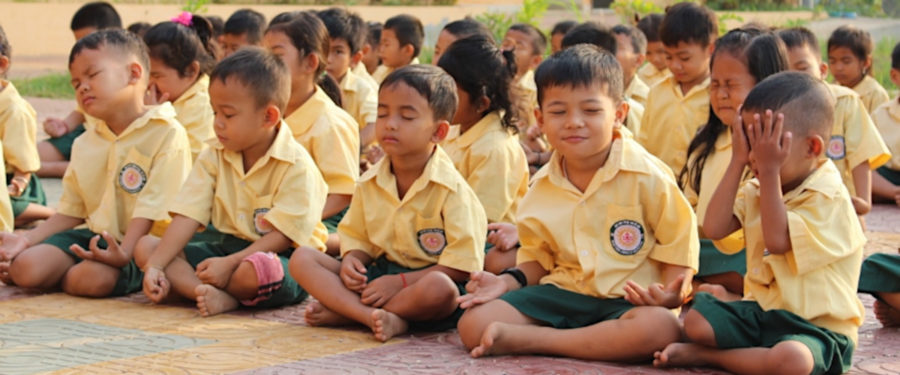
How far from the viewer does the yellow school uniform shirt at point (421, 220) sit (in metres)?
4.06

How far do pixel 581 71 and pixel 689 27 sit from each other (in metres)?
2.32

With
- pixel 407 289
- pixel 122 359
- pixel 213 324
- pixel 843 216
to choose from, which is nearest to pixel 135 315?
pixel 213 324

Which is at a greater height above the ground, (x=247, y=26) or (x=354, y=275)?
(x=247, y=26)

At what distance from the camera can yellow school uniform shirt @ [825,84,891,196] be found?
5.24 meters

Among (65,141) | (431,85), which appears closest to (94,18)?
(65,141)

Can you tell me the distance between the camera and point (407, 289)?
3.93 m

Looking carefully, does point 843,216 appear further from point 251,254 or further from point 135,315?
point 135,315

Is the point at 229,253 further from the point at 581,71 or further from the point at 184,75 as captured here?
the point at 581,71

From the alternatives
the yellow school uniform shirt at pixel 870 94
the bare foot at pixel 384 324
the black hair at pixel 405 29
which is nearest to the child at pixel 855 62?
the yellow school uniform shirt at pixel 870 94

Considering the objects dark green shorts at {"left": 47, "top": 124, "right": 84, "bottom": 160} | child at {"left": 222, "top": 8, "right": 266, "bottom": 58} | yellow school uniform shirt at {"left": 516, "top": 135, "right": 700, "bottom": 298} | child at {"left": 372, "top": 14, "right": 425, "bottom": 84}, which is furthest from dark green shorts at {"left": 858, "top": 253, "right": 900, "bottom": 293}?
dark green shorts at {"left": 47, "top": 124, "right": 84, "bottom": 160}

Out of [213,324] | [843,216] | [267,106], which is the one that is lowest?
[213,324]

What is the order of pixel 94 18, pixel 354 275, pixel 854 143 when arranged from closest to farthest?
pixel 354 275 → pixel 854 143 → pixel 94 18

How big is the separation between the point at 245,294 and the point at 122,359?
806 millimetres

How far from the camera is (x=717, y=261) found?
14.5 ft
